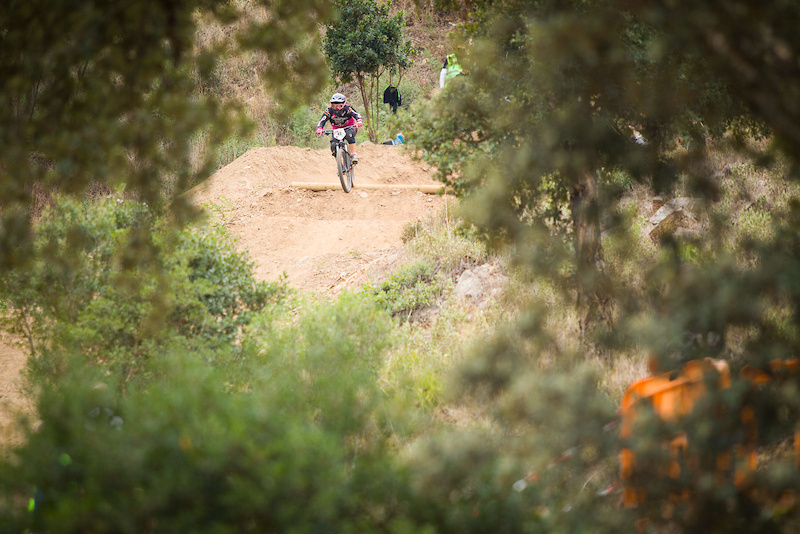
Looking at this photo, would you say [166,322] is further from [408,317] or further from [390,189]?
[390,189]

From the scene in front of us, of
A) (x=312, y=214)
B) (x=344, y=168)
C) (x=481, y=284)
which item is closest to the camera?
(x=481, y=284)

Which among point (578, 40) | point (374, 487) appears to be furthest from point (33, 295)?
point (578, 40)

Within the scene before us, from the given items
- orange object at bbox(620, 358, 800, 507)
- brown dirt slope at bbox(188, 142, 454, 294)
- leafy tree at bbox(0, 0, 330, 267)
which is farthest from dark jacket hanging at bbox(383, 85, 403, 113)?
orange object at bbox(620, 358, 800, 507)

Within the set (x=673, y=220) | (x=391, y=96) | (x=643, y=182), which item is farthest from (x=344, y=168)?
(x=643, y=182)

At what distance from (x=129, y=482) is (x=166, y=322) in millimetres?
3825

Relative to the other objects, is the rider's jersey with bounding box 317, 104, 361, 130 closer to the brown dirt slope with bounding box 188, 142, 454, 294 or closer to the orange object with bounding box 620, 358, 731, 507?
the brown dirt slope with bounding box 188, 142, 454, 294

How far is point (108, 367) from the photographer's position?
5.86 m

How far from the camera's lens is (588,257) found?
19.8 ft

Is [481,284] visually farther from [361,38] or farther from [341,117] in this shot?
[361,38]

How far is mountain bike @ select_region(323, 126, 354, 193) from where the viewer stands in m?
12.3

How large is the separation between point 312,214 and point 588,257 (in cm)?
868

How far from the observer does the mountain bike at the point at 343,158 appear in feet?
40.3

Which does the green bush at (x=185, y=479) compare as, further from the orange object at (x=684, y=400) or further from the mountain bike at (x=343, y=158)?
the mountain bike at (x=343, y=158)

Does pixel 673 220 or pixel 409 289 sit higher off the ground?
pixel 673 220
